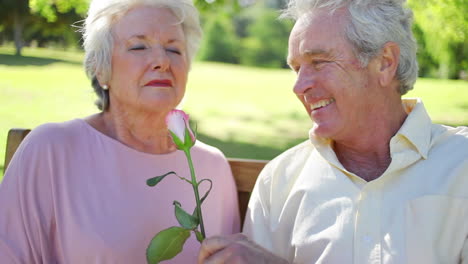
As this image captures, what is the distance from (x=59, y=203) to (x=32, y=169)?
0.17 meters

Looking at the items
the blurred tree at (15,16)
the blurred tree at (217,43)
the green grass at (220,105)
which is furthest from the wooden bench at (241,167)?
the blurred tree at (217,43)

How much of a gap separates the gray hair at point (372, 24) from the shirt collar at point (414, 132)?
7.5 inches

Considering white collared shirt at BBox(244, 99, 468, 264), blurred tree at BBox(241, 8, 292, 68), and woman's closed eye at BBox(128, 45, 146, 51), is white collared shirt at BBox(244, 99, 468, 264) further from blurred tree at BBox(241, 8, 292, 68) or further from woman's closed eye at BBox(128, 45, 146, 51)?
blurred tree at BBox(241, 8, 292, 68)

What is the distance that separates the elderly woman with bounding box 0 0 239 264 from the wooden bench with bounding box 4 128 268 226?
66mm

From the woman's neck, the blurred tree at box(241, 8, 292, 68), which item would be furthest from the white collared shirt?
the blurred tree at box(241, 8, 292, 68)

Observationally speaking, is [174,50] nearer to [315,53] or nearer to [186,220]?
[315,53]

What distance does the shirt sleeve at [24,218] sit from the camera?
2072 mm

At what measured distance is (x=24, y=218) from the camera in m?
2.07

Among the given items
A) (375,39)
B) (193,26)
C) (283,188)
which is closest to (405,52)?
(375,39)

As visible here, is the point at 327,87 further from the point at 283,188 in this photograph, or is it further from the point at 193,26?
the point at 193,26

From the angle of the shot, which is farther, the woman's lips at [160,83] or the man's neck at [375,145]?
the woman's lips at [160,83]

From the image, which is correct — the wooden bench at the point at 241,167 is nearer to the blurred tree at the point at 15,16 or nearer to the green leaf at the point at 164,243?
the green leaf at the point at 164,243

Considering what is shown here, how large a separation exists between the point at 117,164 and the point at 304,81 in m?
0.86

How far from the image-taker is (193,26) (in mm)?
2494
